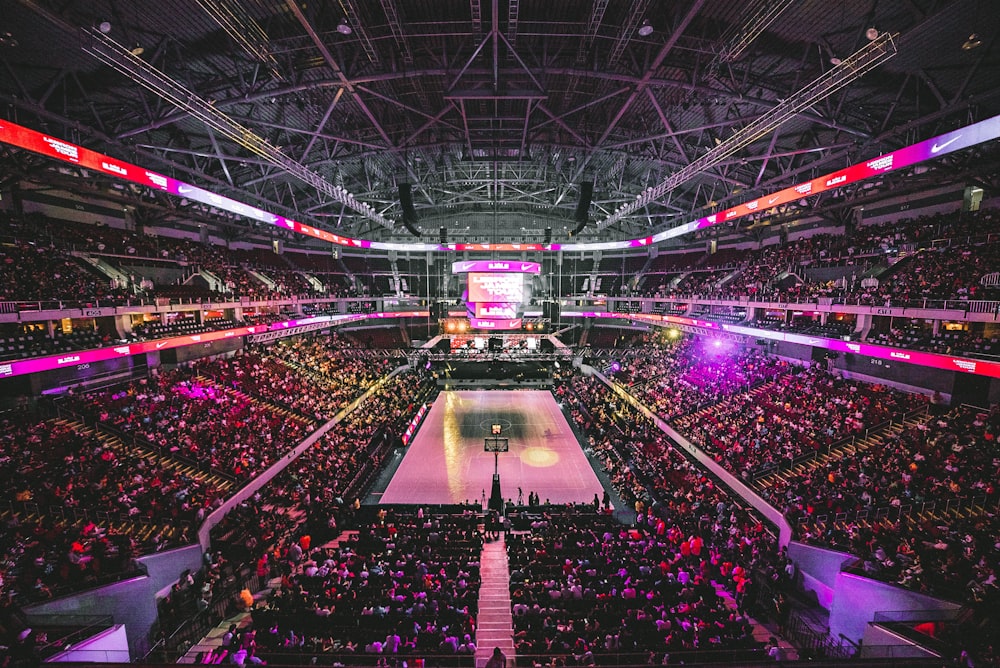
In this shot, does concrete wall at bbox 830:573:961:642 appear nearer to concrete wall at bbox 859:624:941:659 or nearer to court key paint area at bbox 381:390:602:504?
concrete wall at bbox 859:624:941:659

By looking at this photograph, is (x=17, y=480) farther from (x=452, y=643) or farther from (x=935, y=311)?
(x=935, y=311)

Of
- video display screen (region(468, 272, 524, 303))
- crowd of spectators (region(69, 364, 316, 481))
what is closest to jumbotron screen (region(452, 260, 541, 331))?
video display screen (region(468, 272, 524, 303))

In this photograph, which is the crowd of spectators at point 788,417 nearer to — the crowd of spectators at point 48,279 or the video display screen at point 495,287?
the video display screen at point 495,287

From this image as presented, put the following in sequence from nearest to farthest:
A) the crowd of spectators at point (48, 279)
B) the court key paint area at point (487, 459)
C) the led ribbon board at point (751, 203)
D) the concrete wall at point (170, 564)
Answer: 1. the concrete wall at point (170, 564)
2. the led ribbon board at point (751, 203)
3. the crowd of spectators at point (48, 279)
4. the court key paint area at point (487, 459)

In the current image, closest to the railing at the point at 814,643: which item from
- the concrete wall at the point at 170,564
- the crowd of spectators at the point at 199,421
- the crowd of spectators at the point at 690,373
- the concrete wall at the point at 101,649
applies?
the crowd of spectators at the point at 690,373

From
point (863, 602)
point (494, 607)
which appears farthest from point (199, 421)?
point (863, 602)
